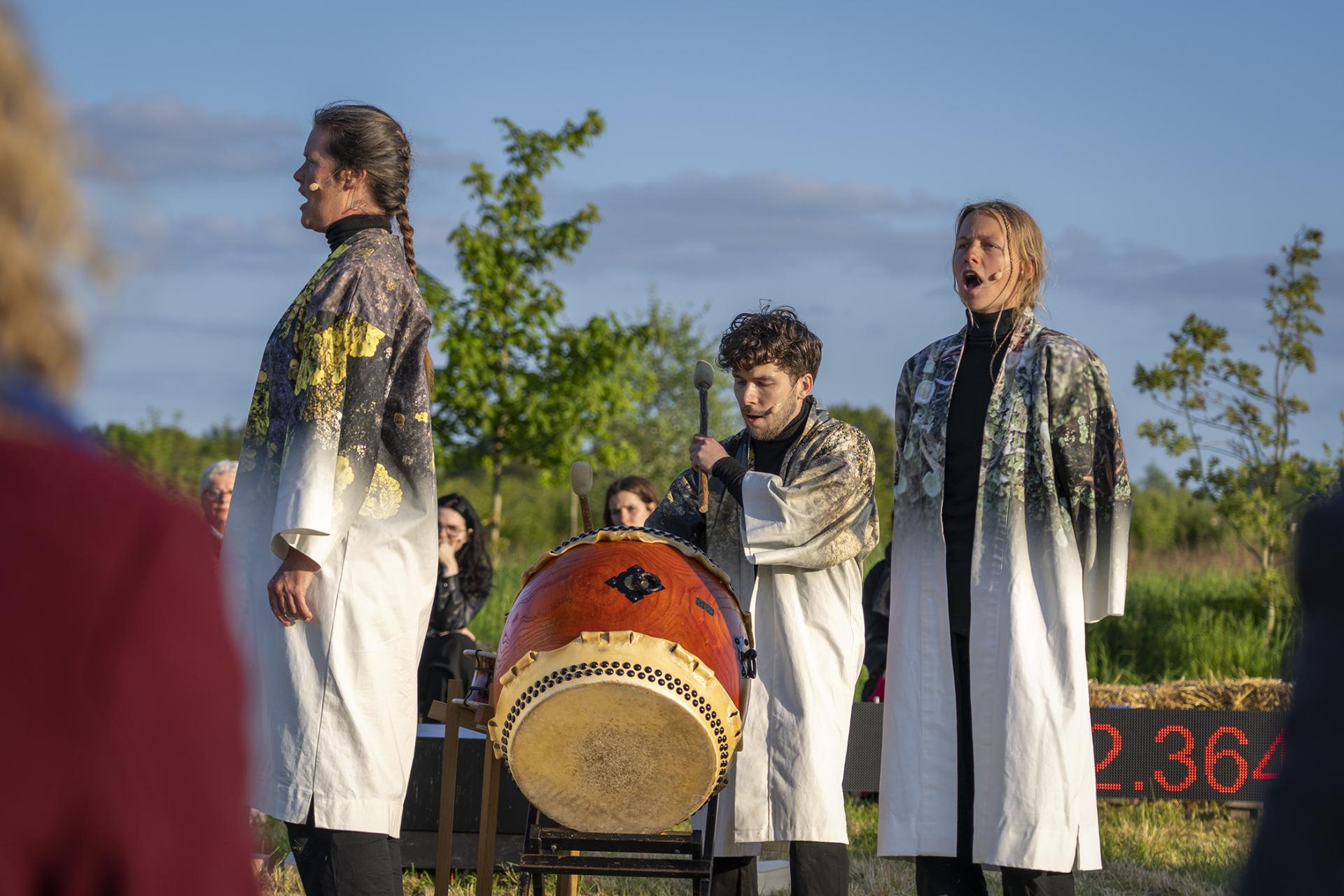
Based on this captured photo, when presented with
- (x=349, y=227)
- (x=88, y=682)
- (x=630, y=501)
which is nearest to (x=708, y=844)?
(x=349, y=227)

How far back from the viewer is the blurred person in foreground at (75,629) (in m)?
0.83

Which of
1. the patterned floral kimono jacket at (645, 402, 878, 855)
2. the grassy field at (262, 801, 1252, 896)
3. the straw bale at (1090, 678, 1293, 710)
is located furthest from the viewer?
the straw bale at (1090, 678, 1293, 710)

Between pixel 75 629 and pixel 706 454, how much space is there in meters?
3.86

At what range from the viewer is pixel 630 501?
6.82 metres

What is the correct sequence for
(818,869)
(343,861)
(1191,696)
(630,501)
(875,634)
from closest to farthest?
1. (343,861)
2. (818,869)
3. (630,501)
4. (875,634)
5. (1191,696)

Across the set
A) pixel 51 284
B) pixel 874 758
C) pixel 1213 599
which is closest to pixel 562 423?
pixel 1213 599

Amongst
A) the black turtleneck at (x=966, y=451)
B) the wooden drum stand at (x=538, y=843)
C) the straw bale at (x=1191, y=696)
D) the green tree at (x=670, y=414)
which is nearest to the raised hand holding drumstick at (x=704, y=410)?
the black turtleneck at (x=966, y=451)

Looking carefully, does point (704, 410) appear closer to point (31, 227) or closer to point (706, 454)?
point (706, 454)

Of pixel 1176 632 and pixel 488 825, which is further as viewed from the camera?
pixel 1176 632

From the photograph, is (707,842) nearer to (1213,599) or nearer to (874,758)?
(874,758)

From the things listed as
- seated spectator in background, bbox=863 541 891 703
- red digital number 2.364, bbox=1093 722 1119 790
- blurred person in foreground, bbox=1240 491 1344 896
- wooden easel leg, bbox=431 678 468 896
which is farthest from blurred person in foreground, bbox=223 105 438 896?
seated spectator in background, bbox=863 541 891 703

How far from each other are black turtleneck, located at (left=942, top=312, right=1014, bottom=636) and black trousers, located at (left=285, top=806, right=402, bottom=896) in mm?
1789

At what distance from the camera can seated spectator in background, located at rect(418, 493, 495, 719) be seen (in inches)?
270

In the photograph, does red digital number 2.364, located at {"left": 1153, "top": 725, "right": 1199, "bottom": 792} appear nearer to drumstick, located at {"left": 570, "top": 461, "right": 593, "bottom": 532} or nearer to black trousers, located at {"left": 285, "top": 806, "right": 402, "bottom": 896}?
drumstick, located at {"left": 570, "top": 461, "right": 593, "bottom": 532}
